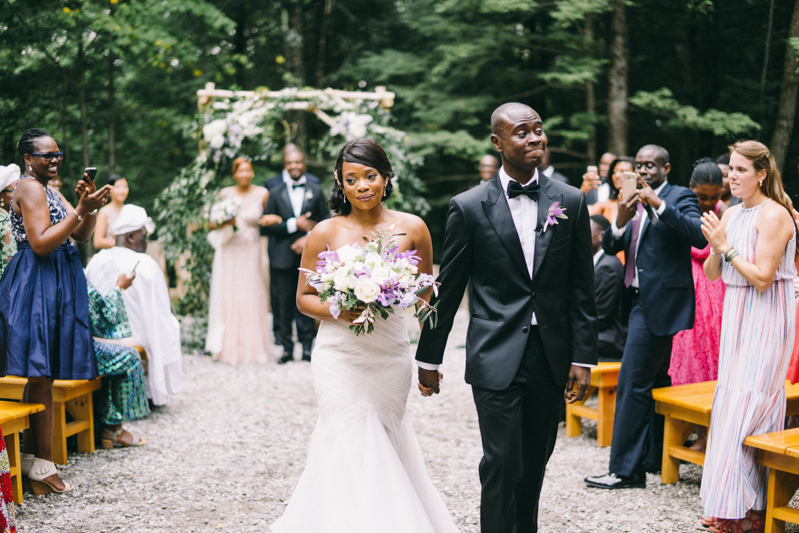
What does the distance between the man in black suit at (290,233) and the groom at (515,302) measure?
551 centimetres

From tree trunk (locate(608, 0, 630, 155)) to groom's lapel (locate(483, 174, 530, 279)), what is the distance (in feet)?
26.3

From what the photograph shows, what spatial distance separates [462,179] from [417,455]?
10293mm

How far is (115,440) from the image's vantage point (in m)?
5.55

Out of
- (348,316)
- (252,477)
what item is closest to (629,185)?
(348,316)

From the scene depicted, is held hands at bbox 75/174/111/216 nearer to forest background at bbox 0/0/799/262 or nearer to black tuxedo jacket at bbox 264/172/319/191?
forest background at bbox 0/0/799/262

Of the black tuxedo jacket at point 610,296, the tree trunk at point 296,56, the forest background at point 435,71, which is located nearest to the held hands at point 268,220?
the forest background at point 435,71

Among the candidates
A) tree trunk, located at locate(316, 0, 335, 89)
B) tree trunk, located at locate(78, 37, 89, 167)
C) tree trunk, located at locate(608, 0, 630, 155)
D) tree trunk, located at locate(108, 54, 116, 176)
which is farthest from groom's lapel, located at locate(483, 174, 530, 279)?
tree trunk, located at locate(316, 0, 335, 89)

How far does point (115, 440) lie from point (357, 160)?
3.57m

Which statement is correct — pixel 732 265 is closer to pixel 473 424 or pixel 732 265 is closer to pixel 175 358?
pixel 473 424

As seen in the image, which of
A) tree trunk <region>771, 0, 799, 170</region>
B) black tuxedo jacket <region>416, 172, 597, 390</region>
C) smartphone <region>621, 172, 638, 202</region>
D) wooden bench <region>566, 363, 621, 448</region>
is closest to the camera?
black tuxedo jacket <region>416, 172, 597, 390</region>

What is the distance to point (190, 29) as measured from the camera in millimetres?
13008

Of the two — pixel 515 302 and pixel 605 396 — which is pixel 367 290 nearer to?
pixel 515 302

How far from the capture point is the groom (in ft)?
9.87

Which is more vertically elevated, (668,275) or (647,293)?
(668,275)
